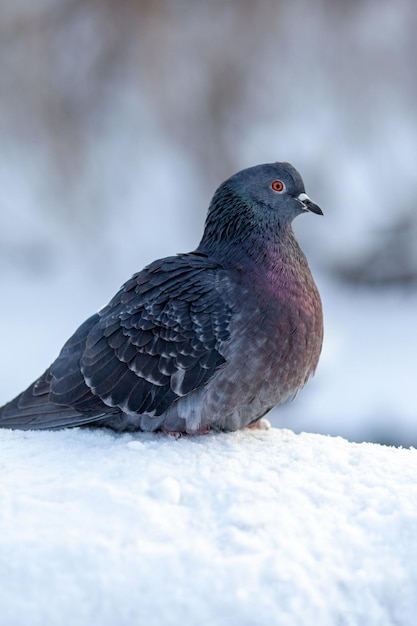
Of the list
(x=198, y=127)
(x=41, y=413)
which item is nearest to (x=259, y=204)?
(x=41, y=413)

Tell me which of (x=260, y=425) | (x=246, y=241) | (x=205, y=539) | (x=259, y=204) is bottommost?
(x=205, y=539)

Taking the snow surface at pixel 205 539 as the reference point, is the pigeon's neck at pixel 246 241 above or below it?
above

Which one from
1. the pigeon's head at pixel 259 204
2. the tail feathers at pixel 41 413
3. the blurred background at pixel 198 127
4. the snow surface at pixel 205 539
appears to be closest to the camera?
the snow surface at pixel 205 539

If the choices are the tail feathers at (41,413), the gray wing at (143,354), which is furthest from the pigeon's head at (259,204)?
the tail feathers at (41,413)

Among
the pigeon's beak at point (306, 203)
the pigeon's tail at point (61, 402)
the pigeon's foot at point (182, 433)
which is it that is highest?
the pigeon's beak at point (306, 203)

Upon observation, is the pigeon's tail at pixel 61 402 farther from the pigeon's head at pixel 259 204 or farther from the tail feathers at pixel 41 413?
the pigeon's head at pixel 259 204

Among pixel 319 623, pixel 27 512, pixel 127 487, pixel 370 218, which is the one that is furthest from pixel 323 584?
pixel 370 218

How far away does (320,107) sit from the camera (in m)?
8.80

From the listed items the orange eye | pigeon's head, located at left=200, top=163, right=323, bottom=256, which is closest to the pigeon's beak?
pigeon's head, located at left=200, top=163, right=323, bottom=256

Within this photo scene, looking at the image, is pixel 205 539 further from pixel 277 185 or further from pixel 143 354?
pixel 277 185

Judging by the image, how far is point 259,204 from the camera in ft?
12.4

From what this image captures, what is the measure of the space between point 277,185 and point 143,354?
3.35 feet

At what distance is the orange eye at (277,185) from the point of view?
3787 millimetres

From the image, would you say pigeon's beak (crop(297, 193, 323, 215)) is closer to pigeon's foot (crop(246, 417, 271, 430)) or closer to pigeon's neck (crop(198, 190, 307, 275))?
pigeon's neck (crop(198, 190, 307, 275))
